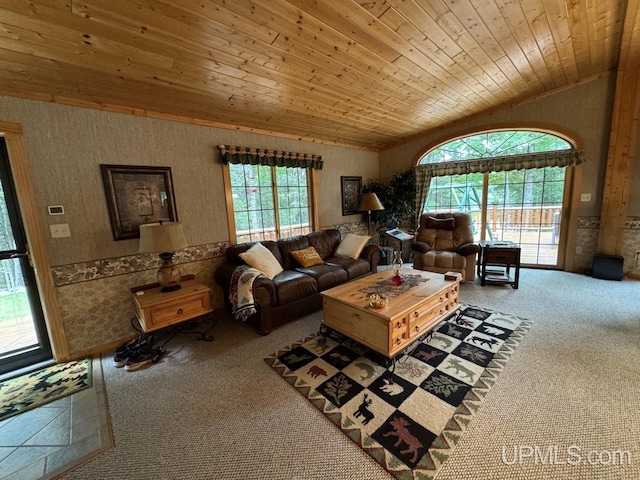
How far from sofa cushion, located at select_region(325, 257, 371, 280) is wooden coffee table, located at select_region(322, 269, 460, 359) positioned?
2.87 ft

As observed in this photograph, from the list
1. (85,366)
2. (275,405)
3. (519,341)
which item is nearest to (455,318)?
(519,341)

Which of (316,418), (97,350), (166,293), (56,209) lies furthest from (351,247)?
(56,209)

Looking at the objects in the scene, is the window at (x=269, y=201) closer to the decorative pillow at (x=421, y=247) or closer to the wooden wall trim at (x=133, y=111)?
the wooden wall trim at (x=133, y=111)

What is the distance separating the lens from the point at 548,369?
6.72 feet

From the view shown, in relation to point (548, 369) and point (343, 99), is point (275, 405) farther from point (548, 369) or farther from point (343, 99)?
point (343, 99)

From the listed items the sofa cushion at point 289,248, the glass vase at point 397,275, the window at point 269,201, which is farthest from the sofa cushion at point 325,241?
the glass vase at point 397,275

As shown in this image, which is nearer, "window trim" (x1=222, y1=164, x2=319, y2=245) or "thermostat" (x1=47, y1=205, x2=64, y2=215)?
"thermostat" (x1=47, y1=205, x2=64, y2=215)

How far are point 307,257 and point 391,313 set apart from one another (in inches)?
75.2

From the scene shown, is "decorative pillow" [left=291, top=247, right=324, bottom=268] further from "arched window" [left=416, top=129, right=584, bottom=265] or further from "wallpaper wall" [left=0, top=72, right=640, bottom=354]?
"arched window" [left=416, top=129, right=584, bottom=265]

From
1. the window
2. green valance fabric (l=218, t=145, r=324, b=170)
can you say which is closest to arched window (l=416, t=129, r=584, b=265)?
green valance fabric (l=218, t=145, r=324, b=170)

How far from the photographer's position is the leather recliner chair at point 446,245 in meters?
3.97

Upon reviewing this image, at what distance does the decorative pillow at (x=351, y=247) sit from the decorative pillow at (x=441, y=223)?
1.29m

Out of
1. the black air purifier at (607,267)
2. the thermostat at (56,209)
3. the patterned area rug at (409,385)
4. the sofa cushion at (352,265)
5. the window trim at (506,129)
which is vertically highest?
the window trim at (506,129)

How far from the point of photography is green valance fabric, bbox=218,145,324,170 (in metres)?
3.40
